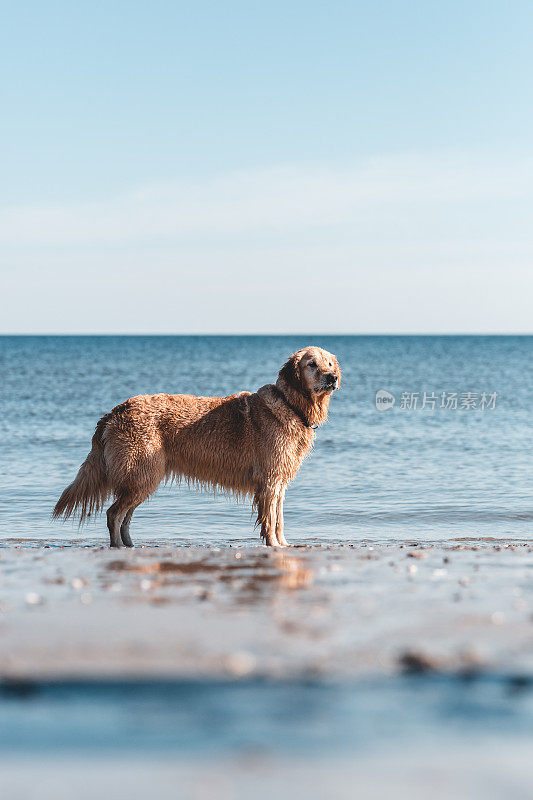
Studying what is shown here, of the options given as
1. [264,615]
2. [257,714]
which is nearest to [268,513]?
[264,615]

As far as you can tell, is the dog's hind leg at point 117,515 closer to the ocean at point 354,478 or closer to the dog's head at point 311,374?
the ocean at point 354,478

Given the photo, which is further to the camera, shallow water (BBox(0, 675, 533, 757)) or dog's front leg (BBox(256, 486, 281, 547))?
dog's front leg (BBox(256, 486, 281, 547))

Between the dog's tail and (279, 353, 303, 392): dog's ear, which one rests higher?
(279, 353, 303, 392): dog's ear

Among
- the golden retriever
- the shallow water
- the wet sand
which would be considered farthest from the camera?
the golden retriever

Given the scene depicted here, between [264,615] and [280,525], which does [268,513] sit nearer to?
[280,525]

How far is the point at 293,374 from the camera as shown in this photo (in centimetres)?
856

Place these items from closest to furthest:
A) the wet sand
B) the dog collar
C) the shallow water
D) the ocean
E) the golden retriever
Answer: the shallow water
the wet sand
the golden retriever
the dog collar
the ocean

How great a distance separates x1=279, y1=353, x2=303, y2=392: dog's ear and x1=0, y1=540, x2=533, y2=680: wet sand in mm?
2171

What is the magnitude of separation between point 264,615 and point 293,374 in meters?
4.14

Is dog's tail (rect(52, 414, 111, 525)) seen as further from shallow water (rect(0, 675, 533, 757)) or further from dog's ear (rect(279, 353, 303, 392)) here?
shallow water (rect(0, 675, 533, 757))

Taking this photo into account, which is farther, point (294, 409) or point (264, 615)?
point (294, 409)

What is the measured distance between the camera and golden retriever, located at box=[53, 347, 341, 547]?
842 cm

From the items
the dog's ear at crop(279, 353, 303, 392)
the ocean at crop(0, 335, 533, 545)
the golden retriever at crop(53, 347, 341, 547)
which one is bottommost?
the ocean at crop(0, 335, 533, 545)

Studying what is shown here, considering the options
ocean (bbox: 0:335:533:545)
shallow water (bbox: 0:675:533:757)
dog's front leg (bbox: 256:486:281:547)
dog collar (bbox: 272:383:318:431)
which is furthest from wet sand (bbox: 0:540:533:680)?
ocean (bbox: 0:335:533:545)
